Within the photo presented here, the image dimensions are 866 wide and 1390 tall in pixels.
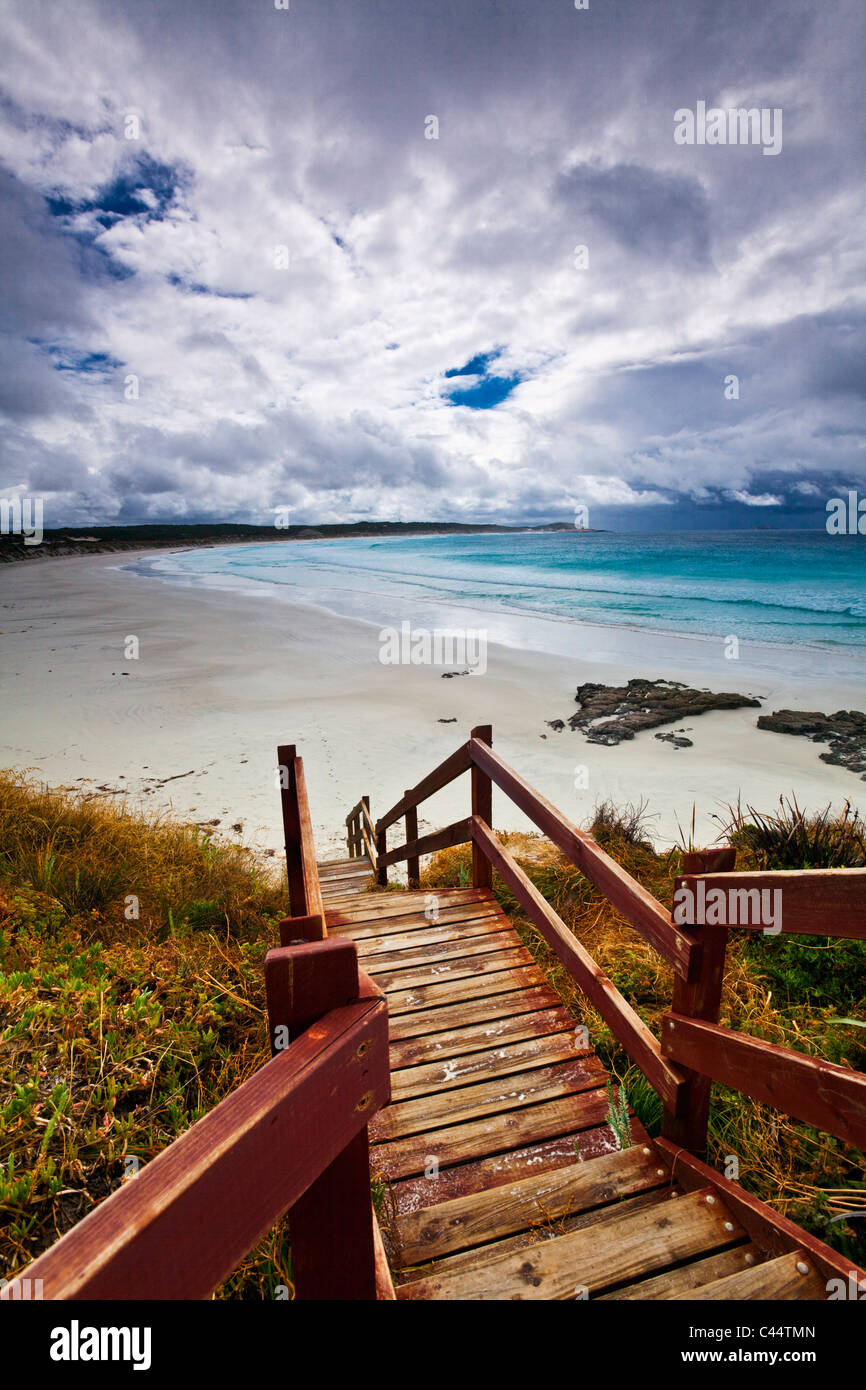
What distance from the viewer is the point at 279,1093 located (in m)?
0.95

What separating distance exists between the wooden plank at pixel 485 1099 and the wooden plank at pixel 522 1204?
0.37 meters

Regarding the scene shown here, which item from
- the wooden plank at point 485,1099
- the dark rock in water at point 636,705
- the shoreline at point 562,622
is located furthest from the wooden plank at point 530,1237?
the shoreline at point 562,622

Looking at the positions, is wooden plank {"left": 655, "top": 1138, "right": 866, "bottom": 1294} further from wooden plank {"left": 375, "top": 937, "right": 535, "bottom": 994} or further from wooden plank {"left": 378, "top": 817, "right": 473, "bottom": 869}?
wooden plank {"left": 378, "top": 817, "right": 473, "bottom": 869}

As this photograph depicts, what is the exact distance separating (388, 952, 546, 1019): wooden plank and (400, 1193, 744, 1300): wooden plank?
144 centimetres

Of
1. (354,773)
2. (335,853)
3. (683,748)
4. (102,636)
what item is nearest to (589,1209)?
(335,853)

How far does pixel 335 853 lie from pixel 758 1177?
7.12 m

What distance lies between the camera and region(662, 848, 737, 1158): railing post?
6.52 feet

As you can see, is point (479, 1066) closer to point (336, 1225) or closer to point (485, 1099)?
point (485, 1099)

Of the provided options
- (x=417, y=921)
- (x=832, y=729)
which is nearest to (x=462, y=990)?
(x=417, y=921)

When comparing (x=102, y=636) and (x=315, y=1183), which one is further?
(x=102, y=636)

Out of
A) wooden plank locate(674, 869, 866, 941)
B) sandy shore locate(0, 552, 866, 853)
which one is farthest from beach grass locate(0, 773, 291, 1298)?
sandy shore locate(0, 552, 866, 853)

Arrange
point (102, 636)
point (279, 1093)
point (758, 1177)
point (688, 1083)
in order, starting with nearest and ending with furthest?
point (279, 1093), point (688, 1083), point (758, 1177), point (102, 636)

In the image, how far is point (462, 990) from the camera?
3.51 meters

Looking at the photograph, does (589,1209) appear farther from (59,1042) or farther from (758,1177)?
(59,1042)
